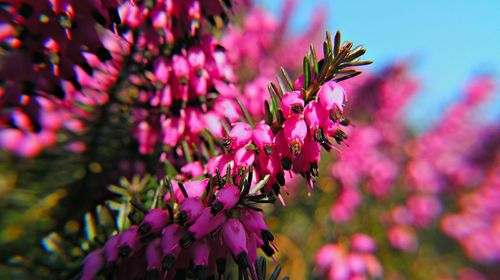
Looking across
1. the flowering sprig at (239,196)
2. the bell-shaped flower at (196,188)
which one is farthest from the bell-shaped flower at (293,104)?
the bell-shaped flower at (196,188)

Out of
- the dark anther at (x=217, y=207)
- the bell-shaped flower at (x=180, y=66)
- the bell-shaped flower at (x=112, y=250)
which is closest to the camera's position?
the dark anther at (x=217, y=207)

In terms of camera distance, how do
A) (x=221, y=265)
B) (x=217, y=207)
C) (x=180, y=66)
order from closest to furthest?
(x=217, y=207)
(x=221, y=265)
(x=180, y=66)

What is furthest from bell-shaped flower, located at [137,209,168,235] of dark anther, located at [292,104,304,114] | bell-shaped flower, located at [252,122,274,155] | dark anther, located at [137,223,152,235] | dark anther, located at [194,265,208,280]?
dark anther, located at [292,104,304,114]

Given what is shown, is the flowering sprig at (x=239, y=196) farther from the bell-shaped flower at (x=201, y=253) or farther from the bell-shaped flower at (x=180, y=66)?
the bell-shaped flower at (x=180, y=66)

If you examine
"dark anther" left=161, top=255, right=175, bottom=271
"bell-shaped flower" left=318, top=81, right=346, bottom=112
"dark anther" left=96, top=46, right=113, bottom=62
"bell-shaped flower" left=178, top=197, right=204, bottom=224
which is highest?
"dark anther" left=96, top=46, right=113, bottom=62

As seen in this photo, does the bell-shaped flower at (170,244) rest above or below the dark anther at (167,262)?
above

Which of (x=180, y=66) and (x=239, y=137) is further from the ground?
(x=180, y=66)

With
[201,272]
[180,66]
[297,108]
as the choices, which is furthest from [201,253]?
[180,66]

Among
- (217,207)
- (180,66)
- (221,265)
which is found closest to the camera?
(217,207)

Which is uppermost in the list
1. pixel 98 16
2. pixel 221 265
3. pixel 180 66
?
pixel 98 16

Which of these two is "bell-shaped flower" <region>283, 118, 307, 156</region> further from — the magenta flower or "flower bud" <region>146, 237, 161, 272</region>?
"flower bud" <region>146, 237, 161, 272</region>

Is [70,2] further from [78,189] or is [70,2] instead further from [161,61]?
[78,189]

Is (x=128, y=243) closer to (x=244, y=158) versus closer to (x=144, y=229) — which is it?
(x=144, y=229)
